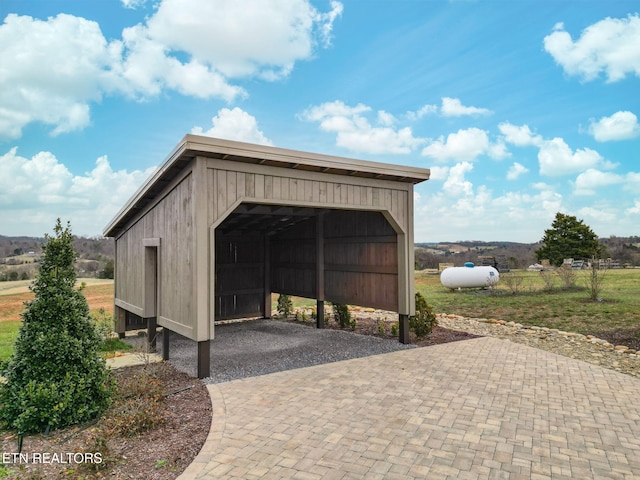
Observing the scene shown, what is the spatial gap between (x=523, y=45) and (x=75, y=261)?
12101 millimetres

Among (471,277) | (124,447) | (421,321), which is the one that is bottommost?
(124,447)

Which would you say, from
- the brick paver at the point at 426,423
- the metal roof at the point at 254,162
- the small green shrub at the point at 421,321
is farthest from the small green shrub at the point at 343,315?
the metal roof at the point at 254,162

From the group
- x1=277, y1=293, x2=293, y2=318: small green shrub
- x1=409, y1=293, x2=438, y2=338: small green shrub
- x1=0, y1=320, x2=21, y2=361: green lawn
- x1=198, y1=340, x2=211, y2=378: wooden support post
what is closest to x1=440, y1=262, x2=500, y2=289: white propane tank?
x1=277, y1=293, x2=293, y2=318: small green shrub

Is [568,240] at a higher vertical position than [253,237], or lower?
higher

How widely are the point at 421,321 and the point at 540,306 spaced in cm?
775

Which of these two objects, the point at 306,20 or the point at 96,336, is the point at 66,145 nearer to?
the point at 306,20

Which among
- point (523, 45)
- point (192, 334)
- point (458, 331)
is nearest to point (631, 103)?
point (523, 45)

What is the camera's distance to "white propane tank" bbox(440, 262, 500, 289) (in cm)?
1920

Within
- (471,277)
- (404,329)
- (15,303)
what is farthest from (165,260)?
(471,277)

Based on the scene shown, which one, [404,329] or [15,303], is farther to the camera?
[15,303]

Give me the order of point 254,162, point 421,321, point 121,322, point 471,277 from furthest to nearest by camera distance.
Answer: point 471,277, point 121,322, point 421,321, point 254,162

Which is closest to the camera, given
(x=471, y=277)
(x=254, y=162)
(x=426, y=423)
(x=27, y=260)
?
(x=426, y=423)

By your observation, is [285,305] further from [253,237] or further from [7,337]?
[7,337]

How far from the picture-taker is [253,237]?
1247 centimetres
